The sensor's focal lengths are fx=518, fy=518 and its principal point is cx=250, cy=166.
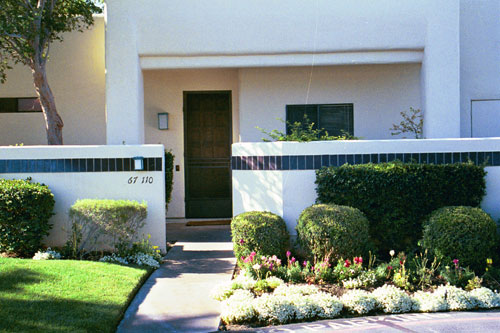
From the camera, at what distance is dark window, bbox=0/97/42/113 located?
13.0 m

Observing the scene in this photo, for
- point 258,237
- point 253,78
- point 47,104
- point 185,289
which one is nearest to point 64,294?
point 185,289

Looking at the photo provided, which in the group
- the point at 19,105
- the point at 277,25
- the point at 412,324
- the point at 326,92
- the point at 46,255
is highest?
the point at 277,25

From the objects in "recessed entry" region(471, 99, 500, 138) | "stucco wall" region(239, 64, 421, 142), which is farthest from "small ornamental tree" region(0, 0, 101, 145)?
"recessed entry" region(471, 99, 500, 138)

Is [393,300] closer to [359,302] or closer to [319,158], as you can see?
[359,302]

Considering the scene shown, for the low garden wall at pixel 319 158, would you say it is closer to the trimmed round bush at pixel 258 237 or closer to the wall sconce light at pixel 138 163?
the trimmed round bush at pixel 258 237

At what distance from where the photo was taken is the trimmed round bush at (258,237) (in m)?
8.09

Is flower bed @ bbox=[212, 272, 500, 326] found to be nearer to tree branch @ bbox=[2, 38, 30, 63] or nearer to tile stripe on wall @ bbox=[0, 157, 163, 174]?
tile stripe on wall @ bbox=[0, 157, 163, 174]

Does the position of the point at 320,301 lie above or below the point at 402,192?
below

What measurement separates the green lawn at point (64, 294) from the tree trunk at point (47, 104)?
3790 mm

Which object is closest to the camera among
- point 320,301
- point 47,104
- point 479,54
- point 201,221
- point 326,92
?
point 320,301

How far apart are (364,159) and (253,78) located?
3.96 meters

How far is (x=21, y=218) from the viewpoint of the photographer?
28.2 ft

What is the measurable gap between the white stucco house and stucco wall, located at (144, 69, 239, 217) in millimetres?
25

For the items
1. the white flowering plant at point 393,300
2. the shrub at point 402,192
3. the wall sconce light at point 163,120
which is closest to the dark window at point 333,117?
the wall sconce light at point 163,120
